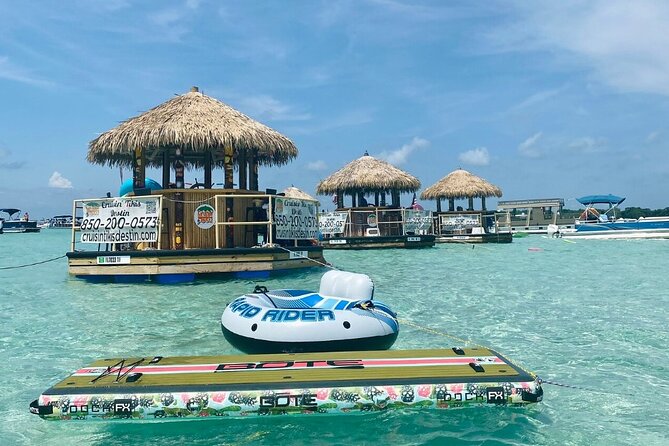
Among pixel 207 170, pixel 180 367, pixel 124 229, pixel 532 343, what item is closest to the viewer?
pixel 180 367

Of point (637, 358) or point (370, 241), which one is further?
point (370, 241)

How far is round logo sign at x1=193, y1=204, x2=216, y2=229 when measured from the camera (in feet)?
48.3

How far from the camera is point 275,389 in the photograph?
4562 mm

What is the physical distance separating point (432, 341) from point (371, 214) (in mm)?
22289

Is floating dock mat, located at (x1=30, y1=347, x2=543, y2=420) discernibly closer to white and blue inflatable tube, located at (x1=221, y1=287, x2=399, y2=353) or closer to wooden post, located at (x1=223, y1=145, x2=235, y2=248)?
white and blue inflatable tube, located at (x1=221, y1=287, x2=399, y2=353)

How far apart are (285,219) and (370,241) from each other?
12.8 metres

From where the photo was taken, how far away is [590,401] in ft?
17.6

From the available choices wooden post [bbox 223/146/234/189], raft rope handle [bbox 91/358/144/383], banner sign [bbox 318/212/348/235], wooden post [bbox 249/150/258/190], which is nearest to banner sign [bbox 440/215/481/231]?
banner sign [bbox 318/212/348/235]

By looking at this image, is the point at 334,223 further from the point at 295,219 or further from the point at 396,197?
the point at 295,219

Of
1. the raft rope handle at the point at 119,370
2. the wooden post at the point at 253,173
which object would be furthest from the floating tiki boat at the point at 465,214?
the raft rope handle at the point at 119,370

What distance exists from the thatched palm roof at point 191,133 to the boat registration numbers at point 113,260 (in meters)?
3.30

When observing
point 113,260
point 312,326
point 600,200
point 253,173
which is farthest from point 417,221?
point 600,200

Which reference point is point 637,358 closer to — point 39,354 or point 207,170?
point 39,354

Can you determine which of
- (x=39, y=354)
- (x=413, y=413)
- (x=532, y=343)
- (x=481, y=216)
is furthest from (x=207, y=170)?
(x=481, y=216)
